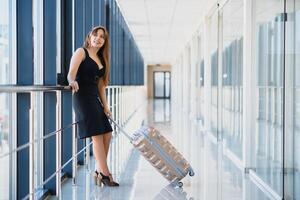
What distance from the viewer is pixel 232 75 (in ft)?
19.9

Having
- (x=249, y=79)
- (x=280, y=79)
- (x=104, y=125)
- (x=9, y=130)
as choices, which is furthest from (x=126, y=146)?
(x=9, y=130)

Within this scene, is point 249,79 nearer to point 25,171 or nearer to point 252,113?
point 252,113

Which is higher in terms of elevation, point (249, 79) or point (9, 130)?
point (249, 79)

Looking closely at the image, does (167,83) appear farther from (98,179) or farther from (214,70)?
(98,179)

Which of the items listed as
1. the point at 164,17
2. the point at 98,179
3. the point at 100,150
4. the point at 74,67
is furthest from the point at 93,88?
the point at 164,17

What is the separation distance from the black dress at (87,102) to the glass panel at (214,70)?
4163 millimetres

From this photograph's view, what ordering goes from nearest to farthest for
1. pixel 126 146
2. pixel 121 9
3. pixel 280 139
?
pixel 280 139
pixel 126 146
pixel 121 9

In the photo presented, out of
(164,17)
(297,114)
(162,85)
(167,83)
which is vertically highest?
(164,17)

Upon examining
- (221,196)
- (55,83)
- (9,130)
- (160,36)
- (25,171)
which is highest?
(160,36)

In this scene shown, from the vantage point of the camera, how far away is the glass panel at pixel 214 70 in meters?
7.66

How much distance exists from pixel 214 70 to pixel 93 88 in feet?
14.9

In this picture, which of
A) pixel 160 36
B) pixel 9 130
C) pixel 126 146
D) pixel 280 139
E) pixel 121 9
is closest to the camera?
pixel 9 130

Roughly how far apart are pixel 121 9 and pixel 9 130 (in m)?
6.71

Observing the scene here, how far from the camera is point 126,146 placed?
21.4 feet
